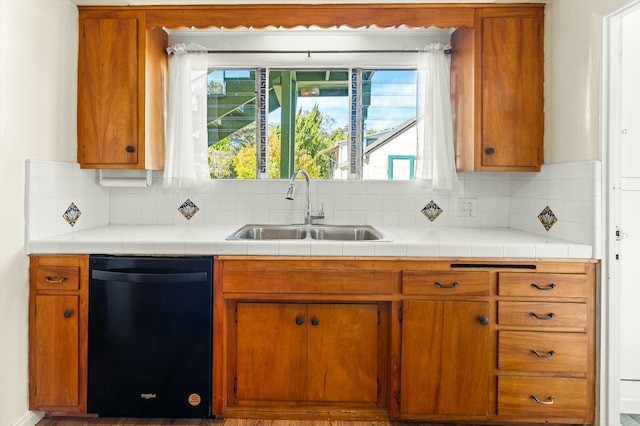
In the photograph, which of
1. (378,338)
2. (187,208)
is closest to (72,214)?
(187,208)

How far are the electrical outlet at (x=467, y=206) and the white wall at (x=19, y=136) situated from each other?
7.96ft

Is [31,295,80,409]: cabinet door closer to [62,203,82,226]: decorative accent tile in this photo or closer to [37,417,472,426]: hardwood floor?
[37,417,472,426]: hardwood floor

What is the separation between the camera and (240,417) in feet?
6.28

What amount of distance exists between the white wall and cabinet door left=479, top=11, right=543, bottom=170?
2338 millimetres

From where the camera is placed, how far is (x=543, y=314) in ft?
5.96

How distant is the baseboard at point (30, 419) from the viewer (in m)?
1.83

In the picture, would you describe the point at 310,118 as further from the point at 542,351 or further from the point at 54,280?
the point at 542,351

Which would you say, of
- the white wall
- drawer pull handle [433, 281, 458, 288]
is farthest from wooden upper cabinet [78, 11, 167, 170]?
drawer pull handle [433, 281, 458, 288]

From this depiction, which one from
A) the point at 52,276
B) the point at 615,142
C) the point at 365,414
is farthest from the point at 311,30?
the point at 365,414

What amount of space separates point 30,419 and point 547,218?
2.86m

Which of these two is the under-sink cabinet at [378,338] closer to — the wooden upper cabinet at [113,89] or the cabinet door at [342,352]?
the cabinet door at [342,352]

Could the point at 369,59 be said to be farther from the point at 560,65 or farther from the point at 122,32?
the point at 122,32

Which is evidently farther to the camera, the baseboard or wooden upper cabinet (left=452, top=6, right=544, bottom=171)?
wooden upper cabinet (left=452, top=6, right=544, bottom=171)

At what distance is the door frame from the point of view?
1.77m
